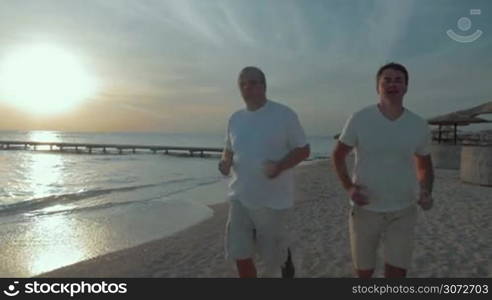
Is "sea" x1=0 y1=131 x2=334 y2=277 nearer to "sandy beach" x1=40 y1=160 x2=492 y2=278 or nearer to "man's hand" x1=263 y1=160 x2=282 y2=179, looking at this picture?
"sandy beach" x1=40 y1=160 x2=492 y2=278

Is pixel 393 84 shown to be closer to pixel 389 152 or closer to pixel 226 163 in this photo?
pixel 389 152

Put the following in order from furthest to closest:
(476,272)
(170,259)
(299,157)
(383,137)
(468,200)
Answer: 1. (468,200)
2. (170,259)
3. (476,272)
4. (299,157)
5. (383,137)

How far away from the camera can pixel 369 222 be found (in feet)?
9.77

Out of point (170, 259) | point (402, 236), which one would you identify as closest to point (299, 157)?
point (402, 236)

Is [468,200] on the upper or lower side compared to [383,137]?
lower

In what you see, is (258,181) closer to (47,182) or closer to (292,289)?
(292,289)

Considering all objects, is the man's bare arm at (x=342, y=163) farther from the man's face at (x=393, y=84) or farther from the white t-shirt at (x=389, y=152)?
the man's face at (x=393, y=84)

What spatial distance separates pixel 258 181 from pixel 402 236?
1026 mm

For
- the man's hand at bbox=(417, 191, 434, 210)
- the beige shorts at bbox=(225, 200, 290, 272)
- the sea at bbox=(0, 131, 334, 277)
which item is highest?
the man's hand at bbox=(417, 191, 434, 210)

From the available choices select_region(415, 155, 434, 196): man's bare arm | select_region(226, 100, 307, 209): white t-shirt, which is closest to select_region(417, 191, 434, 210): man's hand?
select_region(415, 155, 434, 196): man's bare arm

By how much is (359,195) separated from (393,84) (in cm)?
75

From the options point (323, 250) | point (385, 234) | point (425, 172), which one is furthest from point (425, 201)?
point (323, 250)

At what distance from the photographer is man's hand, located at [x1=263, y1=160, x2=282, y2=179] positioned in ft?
10.2

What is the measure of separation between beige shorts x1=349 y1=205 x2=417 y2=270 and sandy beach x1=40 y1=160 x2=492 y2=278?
2149mm
